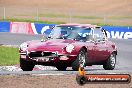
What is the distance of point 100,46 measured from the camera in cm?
1742

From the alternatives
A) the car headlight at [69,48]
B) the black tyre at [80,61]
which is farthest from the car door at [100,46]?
the car headlight at [69,48]

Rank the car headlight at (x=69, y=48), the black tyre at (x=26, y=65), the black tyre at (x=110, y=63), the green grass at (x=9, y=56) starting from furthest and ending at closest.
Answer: the green grass at (x=9, y=56), the black tyre at (x=110, y=63), the black tyre at (x=26, y=65), the car headlight at (x=69, y=48)

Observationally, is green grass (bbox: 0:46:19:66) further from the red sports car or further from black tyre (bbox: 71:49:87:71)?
black tyre (bbox: 71:49:87:71)

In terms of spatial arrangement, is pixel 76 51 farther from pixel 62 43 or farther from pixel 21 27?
pixel 21 27

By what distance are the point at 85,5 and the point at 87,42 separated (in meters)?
71.9

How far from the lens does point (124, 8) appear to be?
274 ft

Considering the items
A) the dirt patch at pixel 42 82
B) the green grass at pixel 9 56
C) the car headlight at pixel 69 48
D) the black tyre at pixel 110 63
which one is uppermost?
the car headlight at pixel 69 48

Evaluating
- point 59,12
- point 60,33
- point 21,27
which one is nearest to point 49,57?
point 60,33

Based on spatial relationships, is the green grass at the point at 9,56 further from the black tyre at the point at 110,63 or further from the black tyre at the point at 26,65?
the black tyre at the point at 110,63

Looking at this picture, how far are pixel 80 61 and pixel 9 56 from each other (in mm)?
7382

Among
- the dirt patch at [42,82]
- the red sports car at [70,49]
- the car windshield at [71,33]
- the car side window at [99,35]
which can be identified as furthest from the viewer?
the car side window at [99,35]

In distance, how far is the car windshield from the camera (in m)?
16.7

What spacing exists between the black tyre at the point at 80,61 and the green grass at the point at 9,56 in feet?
15.1

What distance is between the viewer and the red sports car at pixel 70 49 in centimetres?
1548
